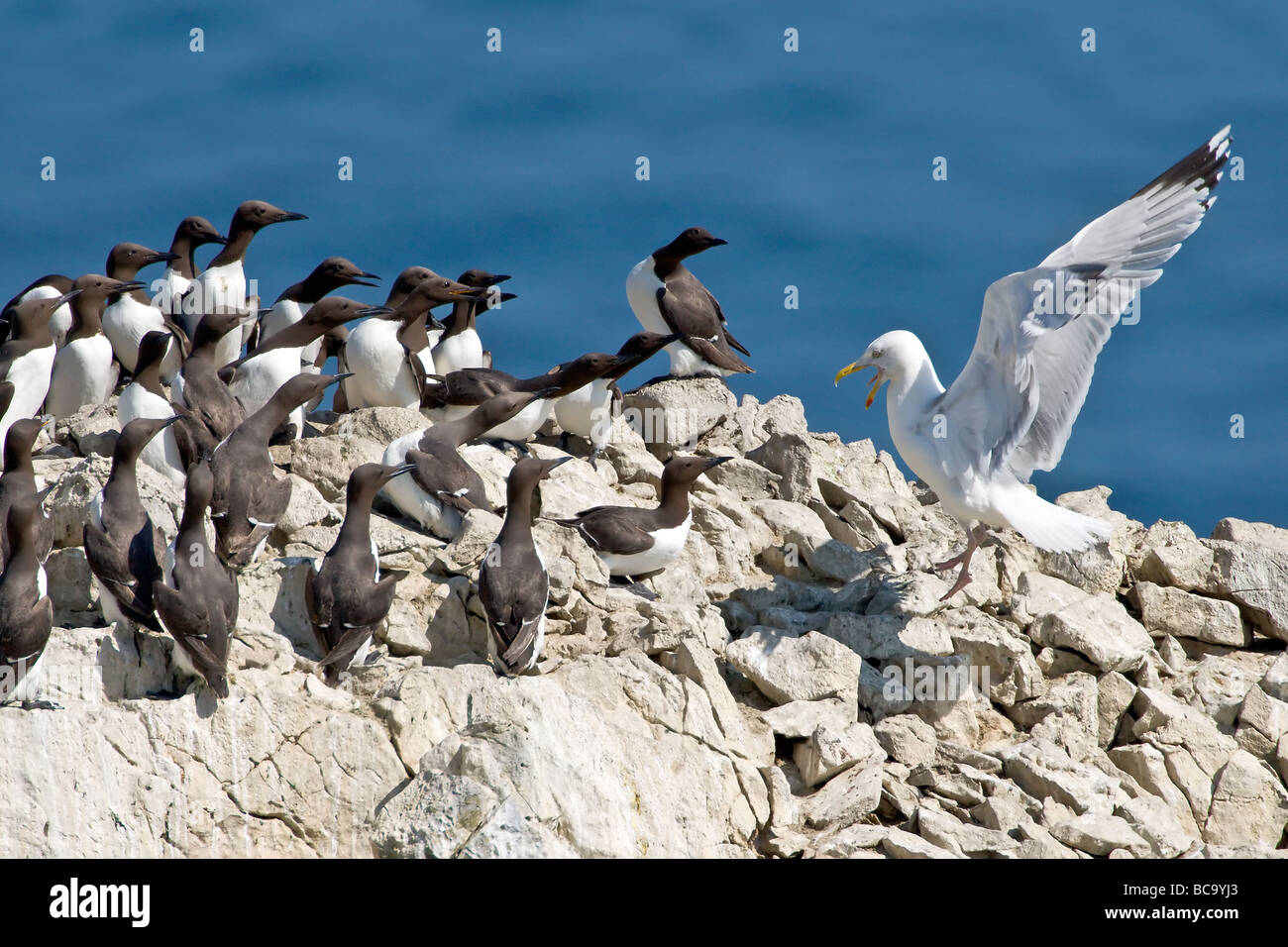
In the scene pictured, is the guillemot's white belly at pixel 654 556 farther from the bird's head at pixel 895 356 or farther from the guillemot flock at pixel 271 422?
the bird's head at pixel 895 356

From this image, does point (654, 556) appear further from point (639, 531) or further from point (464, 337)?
point (464, 337)

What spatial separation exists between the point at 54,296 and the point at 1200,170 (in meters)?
8.88

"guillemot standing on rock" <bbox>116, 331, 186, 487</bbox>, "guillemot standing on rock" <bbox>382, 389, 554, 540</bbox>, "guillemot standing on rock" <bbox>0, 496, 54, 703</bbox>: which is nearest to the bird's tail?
"guillemot standing on rock" <bbox>382, 389, 554, 540</bbox>

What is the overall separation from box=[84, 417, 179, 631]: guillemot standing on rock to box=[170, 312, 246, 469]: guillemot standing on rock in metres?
1.68

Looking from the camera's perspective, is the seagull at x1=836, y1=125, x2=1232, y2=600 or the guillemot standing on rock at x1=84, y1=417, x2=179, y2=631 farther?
the seagull at x1=836, y1=125, x2=1232, y2=600

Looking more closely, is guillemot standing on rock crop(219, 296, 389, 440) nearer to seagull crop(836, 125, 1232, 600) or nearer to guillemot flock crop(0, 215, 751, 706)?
guillemot flock crop(0, 215, 751, 706)

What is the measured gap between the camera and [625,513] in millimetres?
10984

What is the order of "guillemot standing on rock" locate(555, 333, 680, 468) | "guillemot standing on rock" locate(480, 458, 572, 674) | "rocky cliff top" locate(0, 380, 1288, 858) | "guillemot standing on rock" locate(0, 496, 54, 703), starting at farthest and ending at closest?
"guillemot standing on rock" locate(555, 333, 680, 468), "guillemot standing on rock" locate(480, 458, 572, 674), "guillemot standing on rock" locate(0, 496, 54, 703), "rocky cliff top" locate(0, 380, 1288, 858)

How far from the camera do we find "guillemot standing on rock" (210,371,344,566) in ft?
32.1

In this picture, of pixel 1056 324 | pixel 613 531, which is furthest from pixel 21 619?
pixel 1056 324

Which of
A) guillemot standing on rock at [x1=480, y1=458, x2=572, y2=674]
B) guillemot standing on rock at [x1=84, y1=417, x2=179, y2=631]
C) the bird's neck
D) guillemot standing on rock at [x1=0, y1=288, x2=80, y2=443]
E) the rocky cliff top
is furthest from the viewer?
guillemot standing on rock at [x1=0, y1=288, x2=80, y2=443]

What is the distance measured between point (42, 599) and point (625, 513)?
3.83 metres

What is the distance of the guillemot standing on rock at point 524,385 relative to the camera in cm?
1284
